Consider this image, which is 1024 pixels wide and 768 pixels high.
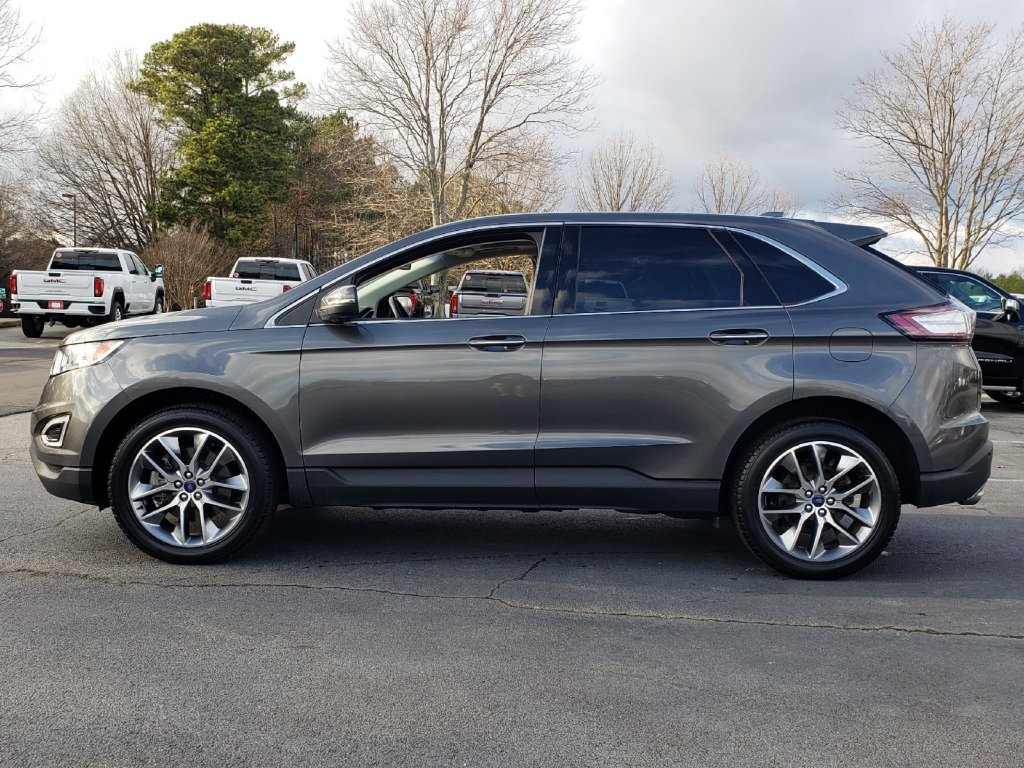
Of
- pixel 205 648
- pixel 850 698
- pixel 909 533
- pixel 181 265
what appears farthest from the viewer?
pixel 181 265

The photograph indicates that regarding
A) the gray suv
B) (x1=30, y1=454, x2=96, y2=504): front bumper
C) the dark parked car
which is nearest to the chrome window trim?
the gray suv

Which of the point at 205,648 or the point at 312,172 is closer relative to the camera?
the point at 205,648

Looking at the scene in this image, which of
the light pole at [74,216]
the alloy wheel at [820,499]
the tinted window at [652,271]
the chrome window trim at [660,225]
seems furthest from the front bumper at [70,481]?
the light pole at [74,216]

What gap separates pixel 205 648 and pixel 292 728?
817mm

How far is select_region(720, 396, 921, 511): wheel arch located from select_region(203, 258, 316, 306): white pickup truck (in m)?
16.0

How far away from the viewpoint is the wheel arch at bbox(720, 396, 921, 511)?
466 cm

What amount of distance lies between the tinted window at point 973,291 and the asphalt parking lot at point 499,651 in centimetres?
805

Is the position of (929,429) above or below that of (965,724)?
above

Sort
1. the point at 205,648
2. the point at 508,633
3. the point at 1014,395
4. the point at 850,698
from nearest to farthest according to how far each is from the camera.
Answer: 1. the point at 850,698
2. the point at 205,648
3. the point at 508,633
4. the point at 1014,395

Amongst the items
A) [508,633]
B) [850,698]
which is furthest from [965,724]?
[508,633]

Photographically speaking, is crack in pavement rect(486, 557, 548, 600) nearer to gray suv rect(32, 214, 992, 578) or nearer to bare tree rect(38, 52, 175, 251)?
gray suv rect(32, 214, 992, 578)

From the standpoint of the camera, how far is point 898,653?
3.74m

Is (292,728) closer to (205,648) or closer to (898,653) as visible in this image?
(205,648)

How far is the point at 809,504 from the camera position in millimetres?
4629
